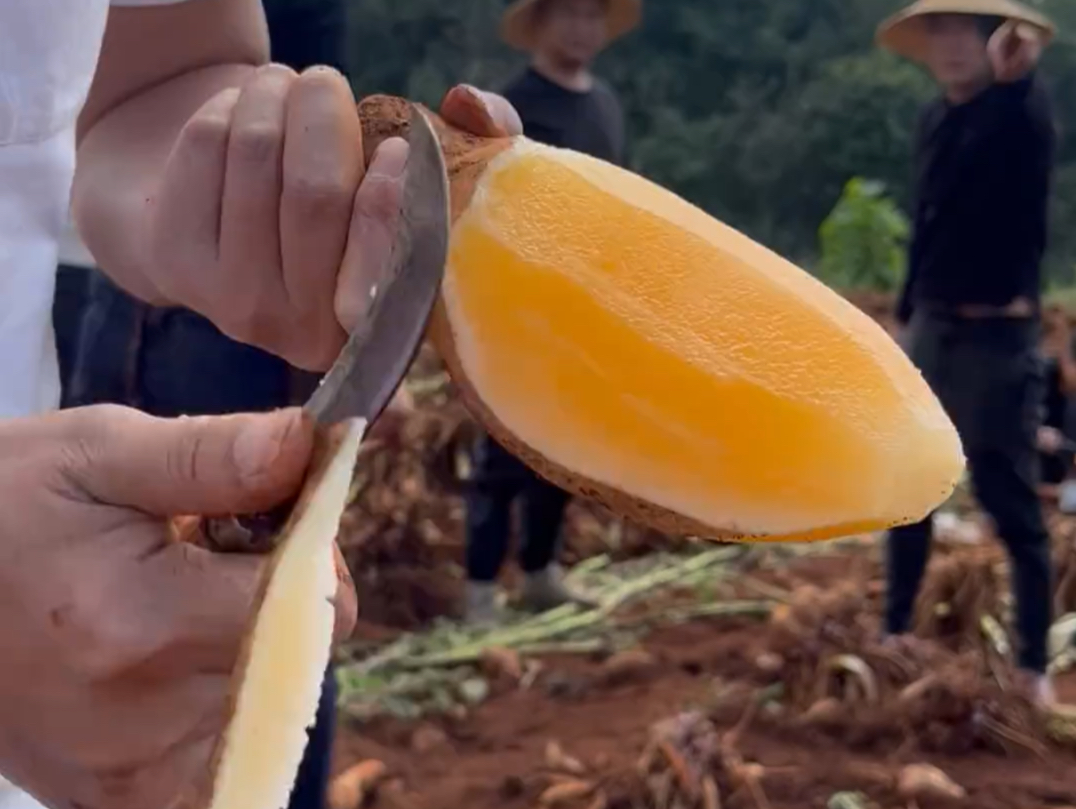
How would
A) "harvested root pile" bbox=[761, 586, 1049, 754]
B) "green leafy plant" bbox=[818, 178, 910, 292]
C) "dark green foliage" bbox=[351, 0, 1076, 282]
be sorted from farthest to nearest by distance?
"dark green foliage" bbox=[351, 0, 1076, 282]
"green leafy plant" bbox=[818, 178, 910, 292]
"harvested root pile" bbox=[761, 586, 1049, 754]

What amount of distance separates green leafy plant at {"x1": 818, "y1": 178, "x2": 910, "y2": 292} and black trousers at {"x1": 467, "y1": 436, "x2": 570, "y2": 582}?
6.02 metres

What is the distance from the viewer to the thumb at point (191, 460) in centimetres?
43

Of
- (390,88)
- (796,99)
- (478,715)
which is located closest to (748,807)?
(478,715)

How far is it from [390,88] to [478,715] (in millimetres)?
10005

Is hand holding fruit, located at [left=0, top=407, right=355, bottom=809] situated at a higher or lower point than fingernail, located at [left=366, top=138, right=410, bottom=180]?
lower

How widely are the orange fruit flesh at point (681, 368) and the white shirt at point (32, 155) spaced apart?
0.25 m

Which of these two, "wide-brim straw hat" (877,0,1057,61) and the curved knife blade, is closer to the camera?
the curved knife blade

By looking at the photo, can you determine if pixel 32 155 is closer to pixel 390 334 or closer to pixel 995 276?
pixel 390 334

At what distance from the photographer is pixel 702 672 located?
2643 mm

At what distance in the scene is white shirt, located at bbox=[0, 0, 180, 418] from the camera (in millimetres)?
712

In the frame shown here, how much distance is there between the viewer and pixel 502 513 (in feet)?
9.47

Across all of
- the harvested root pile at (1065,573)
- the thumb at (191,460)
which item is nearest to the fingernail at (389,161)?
the thumb at (191,460)

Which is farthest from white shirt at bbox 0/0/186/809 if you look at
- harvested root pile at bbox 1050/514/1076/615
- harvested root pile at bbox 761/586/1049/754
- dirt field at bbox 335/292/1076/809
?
harvested root pile at bbox 1050/514/1076/615

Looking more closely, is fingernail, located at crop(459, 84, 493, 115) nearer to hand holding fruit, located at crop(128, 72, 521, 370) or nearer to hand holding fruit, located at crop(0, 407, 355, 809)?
hand holding fruit, located at crop(128, 72, 521, 370)
